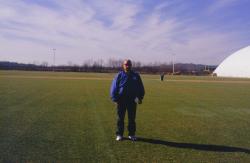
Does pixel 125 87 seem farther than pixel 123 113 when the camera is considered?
No

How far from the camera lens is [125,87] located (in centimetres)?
764

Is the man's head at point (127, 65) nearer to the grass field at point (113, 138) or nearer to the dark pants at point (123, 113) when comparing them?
→ the dark pants at point (123, 113)

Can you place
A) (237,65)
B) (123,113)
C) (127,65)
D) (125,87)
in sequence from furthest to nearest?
(237,65) < (123,113) < (125,87) < (127,65)

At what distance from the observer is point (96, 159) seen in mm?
6117

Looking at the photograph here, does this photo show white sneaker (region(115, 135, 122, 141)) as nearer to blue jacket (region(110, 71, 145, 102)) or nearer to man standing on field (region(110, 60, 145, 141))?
man standing on field (region(110, 60, 145, 141))

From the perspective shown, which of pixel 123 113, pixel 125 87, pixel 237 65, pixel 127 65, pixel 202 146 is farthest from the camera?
pixel 237 65

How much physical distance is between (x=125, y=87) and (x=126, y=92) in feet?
0.41

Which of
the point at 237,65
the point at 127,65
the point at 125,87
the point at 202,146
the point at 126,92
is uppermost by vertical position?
the point at 237,65

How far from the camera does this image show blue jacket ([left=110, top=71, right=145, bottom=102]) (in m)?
7.64

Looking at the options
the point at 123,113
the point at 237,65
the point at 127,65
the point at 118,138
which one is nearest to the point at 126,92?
the point at 123,113

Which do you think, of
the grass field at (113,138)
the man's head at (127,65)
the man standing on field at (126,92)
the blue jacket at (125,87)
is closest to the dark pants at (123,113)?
the man standing on field at (126,92)

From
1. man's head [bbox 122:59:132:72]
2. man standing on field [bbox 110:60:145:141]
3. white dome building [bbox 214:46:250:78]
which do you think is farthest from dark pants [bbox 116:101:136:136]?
white dome building [bbox 214:46:250:78]

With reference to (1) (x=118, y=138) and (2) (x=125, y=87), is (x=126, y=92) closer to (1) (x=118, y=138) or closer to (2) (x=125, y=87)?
(2) (x=125, y=87)

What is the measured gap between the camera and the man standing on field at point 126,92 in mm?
7641
